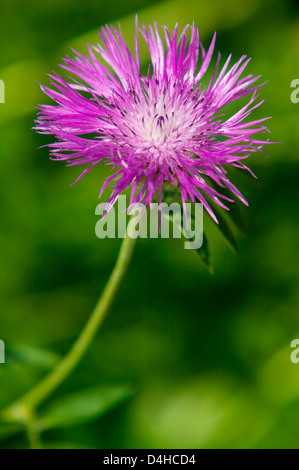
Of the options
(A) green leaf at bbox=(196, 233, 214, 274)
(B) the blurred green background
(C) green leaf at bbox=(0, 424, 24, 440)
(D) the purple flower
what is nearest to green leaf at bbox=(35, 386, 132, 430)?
(C) green leaf at bbox=(0, 424, 24, 440)

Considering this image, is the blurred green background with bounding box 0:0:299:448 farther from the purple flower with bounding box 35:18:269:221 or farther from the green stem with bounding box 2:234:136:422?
the purple flower with bounding box 35:18:269:221

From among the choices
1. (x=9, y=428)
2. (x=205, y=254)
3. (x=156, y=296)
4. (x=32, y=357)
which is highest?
(x=156, y=296)

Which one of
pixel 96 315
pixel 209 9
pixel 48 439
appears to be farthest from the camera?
pixel 209 9

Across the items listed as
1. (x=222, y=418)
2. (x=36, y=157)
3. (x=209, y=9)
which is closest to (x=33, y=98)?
(x=36, y=157)

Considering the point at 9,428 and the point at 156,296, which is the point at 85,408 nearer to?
the point at 9,428

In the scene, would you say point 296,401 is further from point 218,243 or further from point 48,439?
point 48,439

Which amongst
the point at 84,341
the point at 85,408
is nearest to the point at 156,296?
the point at 85,408

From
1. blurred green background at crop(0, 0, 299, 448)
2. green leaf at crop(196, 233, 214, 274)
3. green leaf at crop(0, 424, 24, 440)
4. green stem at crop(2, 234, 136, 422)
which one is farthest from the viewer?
blurred green background at crop(0, 0, 299, 448)
